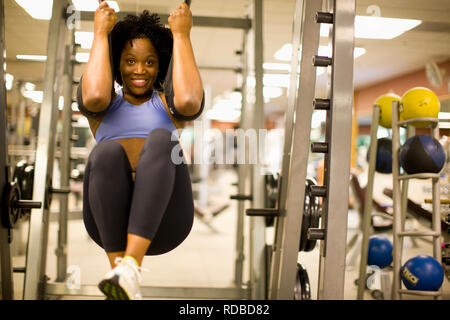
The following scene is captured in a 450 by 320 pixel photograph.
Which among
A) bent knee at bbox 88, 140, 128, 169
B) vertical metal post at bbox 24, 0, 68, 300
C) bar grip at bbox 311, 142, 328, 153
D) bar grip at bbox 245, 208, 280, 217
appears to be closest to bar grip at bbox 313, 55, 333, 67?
bar grip at bbox 311, 142, 328, 153

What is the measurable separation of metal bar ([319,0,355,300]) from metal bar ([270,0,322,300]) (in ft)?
1.14

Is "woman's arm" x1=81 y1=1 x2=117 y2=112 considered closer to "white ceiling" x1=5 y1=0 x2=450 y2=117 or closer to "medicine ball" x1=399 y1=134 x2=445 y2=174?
"white ceiling" x1=5 y1=0 x2=450 y2=117

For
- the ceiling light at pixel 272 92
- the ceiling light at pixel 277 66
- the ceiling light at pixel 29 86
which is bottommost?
the ceiling light at pixel 29 86

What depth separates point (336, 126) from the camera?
1.53 meters

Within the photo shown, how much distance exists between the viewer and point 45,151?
247cm

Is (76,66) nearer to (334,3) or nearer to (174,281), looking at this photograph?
(174,281)

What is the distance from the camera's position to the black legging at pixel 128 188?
43.3 inches

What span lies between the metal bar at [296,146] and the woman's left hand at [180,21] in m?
0.78

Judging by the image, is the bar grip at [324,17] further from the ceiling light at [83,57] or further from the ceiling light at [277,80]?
the ceiling light at [277,80]

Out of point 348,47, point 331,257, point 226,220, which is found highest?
point 348,47

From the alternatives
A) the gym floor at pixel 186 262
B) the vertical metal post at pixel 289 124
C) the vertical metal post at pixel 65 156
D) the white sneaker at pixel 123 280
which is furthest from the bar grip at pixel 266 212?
the vertical metal post at pixel 65 156

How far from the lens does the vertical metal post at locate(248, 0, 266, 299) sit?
2863 mm
